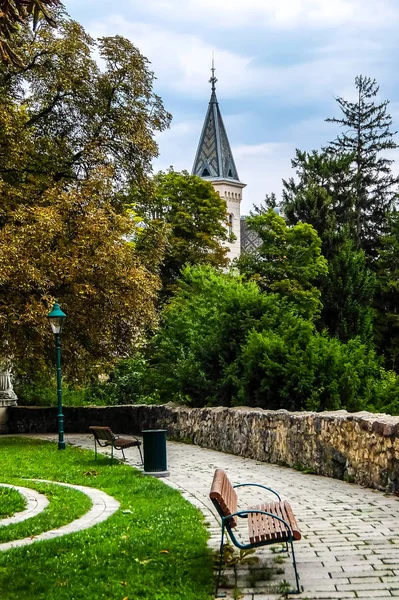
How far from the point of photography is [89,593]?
6.34m

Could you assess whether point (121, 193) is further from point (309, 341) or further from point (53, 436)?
point (309, 341)

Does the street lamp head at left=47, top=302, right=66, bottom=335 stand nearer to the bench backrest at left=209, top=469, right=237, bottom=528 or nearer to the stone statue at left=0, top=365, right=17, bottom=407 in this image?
the stone statue at left=0, top=365, right=17, bottom=407

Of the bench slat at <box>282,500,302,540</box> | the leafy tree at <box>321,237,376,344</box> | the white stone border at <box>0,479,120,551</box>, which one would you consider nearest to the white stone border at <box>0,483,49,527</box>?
the white stone border at <box>0,479,120,551</box>

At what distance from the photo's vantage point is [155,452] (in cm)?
1479

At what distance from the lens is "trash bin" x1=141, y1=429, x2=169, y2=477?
48.3ft

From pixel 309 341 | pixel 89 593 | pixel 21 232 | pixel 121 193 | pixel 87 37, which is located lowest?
pixel 89 593

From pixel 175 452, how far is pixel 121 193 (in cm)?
1248

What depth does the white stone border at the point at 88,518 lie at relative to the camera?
8570 millimetres

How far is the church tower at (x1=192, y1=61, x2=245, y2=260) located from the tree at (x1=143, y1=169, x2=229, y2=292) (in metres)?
34.3

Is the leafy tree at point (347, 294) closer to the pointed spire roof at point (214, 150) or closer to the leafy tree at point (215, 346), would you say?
the leafy tree at point (215, 346)

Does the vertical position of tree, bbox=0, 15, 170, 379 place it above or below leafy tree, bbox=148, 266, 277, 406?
above

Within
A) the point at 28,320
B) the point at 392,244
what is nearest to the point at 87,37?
the point at 28,320

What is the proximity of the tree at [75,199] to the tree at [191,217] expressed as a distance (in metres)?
17.2

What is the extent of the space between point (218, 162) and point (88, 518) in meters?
81.0
